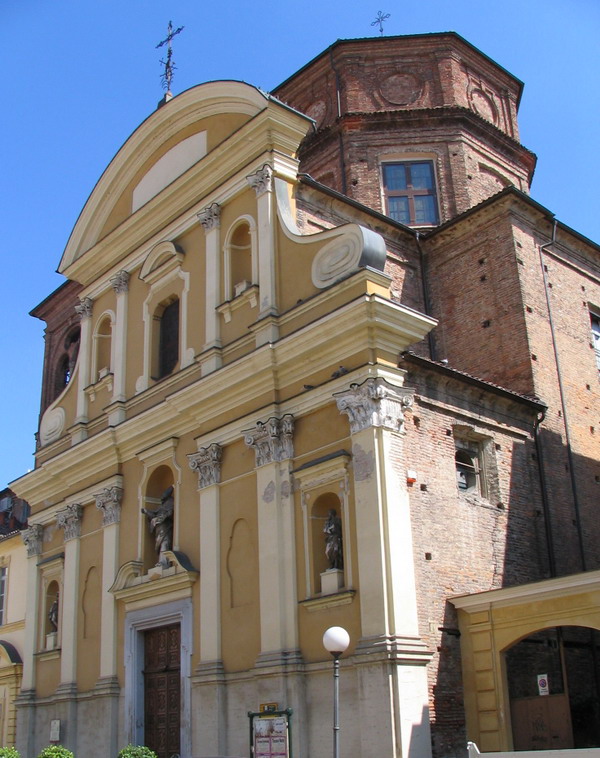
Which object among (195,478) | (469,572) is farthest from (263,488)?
(469,572)

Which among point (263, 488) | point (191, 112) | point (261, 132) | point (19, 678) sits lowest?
point (19, 678)

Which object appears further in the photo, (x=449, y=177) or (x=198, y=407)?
(x=449, y=177)

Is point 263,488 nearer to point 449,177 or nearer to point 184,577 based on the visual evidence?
point 184,577

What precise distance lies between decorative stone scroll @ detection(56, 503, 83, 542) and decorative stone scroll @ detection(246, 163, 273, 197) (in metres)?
8.40

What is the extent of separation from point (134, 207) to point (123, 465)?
6.23 m

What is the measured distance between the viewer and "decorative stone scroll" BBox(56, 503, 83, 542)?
21062 millimetres

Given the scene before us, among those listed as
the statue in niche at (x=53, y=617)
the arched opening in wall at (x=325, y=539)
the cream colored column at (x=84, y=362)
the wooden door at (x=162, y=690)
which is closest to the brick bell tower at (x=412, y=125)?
the cream colored column at (x=84, y=362)

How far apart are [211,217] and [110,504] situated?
646 cm

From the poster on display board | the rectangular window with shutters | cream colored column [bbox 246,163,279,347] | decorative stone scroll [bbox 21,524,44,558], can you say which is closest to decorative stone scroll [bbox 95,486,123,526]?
decorative stone scroll [bbox 21,524,44,558]

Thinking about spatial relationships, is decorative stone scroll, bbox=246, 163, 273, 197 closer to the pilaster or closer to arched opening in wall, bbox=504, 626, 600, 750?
the pilaster

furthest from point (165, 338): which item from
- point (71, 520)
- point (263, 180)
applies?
point (71, 520)

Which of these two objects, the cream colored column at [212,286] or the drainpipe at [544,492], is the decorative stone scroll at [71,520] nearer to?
the cream colored column at [212,286]

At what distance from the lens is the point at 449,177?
24453 millimetres

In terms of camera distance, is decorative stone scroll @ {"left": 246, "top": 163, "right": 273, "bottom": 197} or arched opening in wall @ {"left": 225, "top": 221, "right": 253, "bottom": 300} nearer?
decorative stone scroll @ {"left": 246, "top": 163, "right": 273, "bottom": 197}
